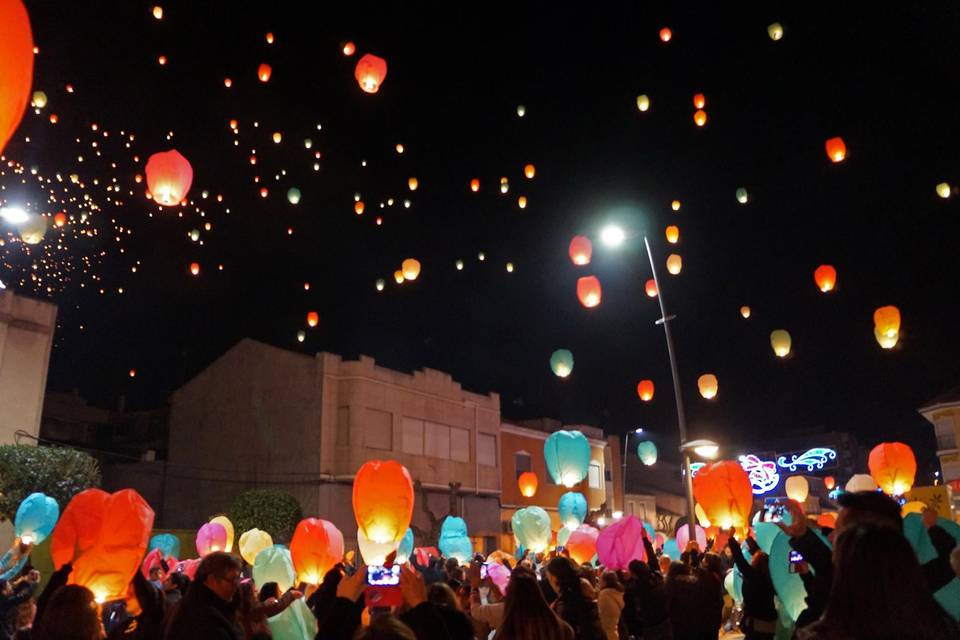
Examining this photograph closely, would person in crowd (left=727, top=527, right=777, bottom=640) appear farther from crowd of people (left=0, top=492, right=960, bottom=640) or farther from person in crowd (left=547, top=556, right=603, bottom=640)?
person in crowd (left=547, top=556, right=603, bottom=640)

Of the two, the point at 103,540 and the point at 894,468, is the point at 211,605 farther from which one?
the point at 894,468

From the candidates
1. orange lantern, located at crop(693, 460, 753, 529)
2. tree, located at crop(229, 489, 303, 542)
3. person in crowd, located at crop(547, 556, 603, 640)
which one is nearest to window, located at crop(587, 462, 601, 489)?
tree, located at crop(229, 489, 303, 542)

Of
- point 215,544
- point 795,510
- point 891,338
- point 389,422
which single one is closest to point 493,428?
point 389,422

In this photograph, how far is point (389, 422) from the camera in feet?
94.9

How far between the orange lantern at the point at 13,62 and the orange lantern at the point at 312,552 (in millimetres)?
7261

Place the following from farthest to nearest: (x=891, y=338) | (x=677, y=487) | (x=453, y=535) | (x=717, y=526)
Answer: (x=677, y=487) → (x=453, y=535) → (x=891, y=338) → (x=717, y=526)

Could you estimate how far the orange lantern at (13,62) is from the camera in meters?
4.18

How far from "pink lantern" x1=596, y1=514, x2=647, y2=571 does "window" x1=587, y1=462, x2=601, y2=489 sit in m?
28.0

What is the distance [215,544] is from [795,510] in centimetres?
1577

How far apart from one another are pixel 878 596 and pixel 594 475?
3868 cm

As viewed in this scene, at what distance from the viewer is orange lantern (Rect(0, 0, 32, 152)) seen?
418 cm

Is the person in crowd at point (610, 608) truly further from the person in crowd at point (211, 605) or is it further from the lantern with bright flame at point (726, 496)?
the lantern with bright flame at point (726, 496)

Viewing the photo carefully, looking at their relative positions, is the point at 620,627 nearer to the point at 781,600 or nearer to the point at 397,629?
the point at 781,600

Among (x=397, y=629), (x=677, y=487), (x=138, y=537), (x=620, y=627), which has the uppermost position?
(x=677, y=487)
